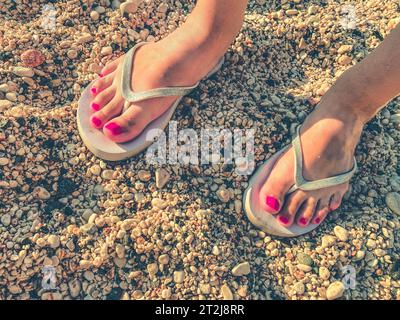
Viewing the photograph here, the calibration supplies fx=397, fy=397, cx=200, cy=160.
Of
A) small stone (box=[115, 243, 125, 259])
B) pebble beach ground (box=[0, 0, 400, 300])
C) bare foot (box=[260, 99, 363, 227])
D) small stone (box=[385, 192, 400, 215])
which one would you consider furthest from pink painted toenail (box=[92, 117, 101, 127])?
small stone (box=[385, 192, 400, 215])

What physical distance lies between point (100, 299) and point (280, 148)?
0.89 meters

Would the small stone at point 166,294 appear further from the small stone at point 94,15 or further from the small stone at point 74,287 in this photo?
the small stone at point 94,15

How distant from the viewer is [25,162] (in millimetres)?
1505

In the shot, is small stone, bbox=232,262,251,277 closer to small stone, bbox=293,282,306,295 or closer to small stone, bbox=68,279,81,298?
small stone, bbox=293,282,306,295

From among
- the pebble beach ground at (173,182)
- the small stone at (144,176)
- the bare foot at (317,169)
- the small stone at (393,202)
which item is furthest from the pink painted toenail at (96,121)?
the small stone at (393,202)

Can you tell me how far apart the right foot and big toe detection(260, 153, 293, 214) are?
1.64 feet

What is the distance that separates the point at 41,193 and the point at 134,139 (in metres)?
0.40

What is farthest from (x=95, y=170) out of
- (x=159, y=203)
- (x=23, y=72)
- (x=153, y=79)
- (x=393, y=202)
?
(x=393, y=202)

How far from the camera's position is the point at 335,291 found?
1396mm

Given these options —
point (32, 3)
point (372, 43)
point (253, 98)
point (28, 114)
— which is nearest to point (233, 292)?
point (253, 98)

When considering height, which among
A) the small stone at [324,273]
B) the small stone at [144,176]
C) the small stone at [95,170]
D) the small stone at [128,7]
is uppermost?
the small stone at [128,7]

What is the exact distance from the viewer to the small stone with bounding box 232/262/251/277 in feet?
4.65

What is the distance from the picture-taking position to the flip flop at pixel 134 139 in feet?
5.02

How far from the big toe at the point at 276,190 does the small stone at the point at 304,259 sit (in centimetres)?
18
